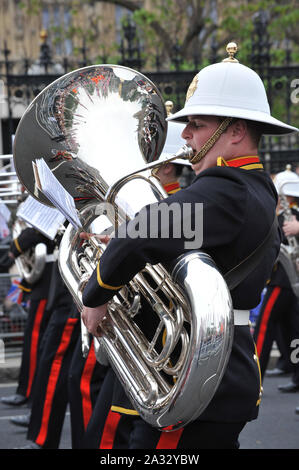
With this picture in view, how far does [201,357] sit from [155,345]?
43 cm

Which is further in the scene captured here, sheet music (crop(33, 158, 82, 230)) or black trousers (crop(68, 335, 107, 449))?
black trousers (crop(68, 335, 107, 449))

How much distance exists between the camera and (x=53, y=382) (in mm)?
4539

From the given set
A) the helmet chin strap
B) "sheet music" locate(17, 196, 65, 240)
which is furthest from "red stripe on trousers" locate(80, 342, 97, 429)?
the helmet chin strap

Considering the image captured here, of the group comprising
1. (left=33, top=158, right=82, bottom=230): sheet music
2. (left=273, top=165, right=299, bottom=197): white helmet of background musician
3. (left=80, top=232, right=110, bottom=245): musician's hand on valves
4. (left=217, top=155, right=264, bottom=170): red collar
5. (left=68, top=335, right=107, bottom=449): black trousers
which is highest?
(left=217, top=155, right=264, bottom=170): red collar

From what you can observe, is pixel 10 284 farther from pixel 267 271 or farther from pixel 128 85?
pixel 267 271

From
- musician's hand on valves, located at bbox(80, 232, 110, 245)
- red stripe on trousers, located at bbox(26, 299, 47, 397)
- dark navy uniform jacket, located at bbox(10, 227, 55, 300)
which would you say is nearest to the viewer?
musician's hand on valves, located at bbox(80, 232, 110, 245)

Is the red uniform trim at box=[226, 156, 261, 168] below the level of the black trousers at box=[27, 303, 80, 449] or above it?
above

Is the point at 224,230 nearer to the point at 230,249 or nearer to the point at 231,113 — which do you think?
the point at 230,249

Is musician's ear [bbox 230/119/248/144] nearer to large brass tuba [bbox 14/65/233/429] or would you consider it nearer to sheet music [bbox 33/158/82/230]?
large brass tuba [bbox 14/65/233/429]

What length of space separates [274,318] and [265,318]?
8 cm

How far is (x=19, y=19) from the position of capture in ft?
117

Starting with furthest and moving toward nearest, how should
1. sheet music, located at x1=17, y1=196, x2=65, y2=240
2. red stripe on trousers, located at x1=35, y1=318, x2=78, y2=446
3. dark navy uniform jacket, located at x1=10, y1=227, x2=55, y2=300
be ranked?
dark navy uniform jacket, located at x1=10, y1=227, x2=55, y2=300
red stripe on trousers, located at x1=35, y1=318, x2=78, y2=446
sheet music, located at x1=17, y1=196, x2=65, y2=240

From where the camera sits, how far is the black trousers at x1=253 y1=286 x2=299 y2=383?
567 cm

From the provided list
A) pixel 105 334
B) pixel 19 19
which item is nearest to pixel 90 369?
pixel 105 334
